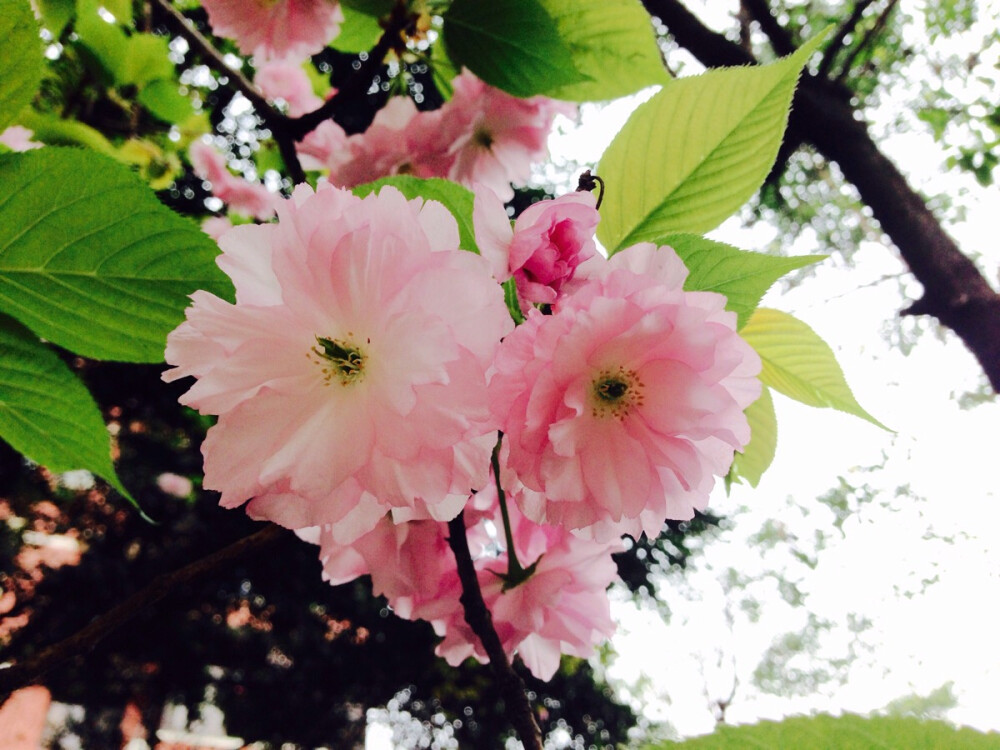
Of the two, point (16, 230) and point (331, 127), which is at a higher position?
point (331, 127)

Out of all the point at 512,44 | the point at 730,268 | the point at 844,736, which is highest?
the point at 512,44

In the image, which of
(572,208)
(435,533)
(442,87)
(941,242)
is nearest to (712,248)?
(572,208)

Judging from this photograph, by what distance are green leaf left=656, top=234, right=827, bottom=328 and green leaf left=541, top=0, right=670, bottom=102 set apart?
28 centimetres

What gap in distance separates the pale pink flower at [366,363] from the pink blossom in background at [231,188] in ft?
4.01

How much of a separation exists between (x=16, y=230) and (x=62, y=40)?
3.28 feet

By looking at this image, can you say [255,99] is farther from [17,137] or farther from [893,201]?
[893,201]

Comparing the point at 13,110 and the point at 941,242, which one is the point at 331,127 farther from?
the point at 941,242

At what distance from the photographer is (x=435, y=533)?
17.5 inches

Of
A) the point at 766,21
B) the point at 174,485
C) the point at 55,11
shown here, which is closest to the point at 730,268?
the point at 55,11

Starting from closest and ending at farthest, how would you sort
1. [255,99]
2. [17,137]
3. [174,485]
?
[255,99] < [17,137] < [174,485]

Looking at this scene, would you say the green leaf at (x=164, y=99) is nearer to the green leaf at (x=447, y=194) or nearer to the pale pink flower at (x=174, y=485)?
the green leaf at (x=447, y=194)

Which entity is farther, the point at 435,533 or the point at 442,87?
the point at 442,87

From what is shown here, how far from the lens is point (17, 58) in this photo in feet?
1.04

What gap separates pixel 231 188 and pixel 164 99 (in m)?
0.32
